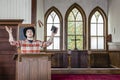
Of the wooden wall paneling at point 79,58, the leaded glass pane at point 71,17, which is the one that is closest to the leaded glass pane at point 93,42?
the leaded glass pane at point 71,17

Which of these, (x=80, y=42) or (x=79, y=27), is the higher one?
(x=79, y=27)

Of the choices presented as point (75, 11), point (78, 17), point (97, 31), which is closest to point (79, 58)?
point (97, 31)

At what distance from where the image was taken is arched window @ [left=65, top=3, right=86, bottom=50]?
563 inches

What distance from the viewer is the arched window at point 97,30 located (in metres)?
14.3

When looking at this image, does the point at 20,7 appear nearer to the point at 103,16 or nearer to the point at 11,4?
the point at 11,4

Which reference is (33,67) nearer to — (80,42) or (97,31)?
(80,42)

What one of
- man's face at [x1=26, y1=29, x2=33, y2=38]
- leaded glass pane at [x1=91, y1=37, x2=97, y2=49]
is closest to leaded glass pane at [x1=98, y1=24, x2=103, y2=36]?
leaded glass pane at [x1=91, y1=37, x2=97, y2=49]

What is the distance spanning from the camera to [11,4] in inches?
327

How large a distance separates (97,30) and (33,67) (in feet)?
31.2

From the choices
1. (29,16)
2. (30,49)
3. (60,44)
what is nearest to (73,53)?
(60,44)

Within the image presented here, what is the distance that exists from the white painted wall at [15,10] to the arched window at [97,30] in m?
6.42

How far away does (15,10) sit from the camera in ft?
27.2

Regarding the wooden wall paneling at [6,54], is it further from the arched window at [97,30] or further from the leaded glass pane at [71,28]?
the arched window at [97,30]

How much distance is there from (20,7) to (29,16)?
37 cm
